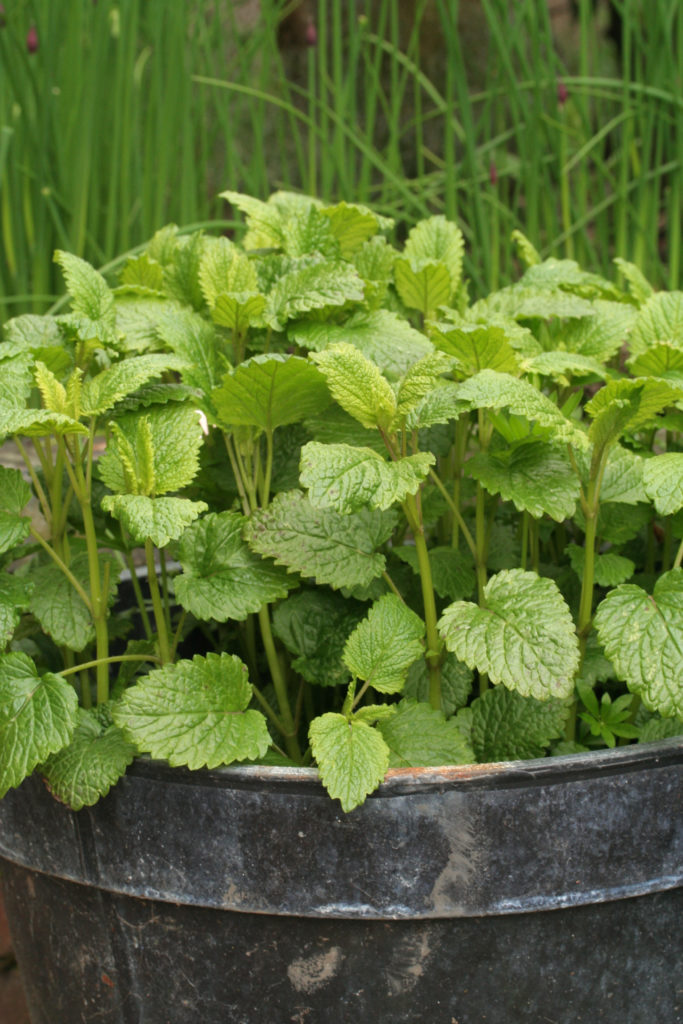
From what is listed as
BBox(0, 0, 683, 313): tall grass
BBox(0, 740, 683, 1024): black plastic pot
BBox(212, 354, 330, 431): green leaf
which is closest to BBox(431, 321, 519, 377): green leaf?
BBox(212, 354, 330, 431): green leaf

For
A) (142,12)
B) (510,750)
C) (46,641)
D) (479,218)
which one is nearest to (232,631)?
(46,641)

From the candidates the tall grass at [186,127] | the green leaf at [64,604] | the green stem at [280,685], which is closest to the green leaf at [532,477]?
the green stem at [280,685]

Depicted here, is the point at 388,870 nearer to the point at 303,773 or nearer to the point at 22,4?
the point at 303,773

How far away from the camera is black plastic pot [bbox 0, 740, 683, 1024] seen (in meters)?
0.67

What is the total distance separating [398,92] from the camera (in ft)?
6.46

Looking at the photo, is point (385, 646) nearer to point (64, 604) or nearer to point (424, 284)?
point (64, 604)

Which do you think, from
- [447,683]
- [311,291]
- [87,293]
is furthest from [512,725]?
[87,293]

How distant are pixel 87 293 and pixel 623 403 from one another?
0.46m

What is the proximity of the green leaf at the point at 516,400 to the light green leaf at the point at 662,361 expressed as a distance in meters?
0.15

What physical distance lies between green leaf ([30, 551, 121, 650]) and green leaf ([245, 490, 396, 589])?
0.51 ft

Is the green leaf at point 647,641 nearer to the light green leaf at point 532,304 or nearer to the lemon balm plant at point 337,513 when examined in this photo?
the lemon balm plant at point 337,513

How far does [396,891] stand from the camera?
2.21 ft

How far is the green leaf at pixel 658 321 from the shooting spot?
910 mm

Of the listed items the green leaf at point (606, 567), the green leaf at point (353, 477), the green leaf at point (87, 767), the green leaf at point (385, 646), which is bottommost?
the green leaf at point (87, 767)
